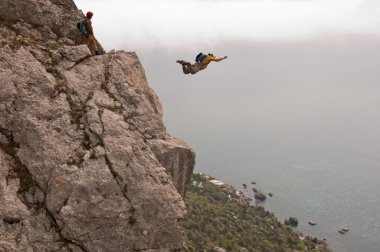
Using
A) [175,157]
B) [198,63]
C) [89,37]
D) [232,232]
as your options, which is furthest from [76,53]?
[232,232]

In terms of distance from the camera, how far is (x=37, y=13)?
21688 millimetres

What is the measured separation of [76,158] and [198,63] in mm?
16856

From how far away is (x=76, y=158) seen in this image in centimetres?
1677

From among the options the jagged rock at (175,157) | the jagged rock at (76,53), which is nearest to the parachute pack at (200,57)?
the jagged rock at (175,157)

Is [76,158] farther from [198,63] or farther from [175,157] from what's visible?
[198,63]

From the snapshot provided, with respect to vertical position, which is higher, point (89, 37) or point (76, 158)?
point (89, 37)

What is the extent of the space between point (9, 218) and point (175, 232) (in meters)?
7.12

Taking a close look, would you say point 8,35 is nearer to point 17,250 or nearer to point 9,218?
point 9,218

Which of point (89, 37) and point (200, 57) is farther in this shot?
point (200, 57)

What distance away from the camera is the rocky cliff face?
1588 centimetres

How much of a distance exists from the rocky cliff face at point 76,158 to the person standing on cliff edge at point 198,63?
34.6 ft

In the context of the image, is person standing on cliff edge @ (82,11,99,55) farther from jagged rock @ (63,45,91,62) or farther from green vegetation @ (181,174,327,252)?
green vegetation @ (181,174,327,252)

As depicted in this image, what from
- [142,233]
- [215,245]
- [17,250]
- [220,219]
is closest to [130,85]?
[142,233]

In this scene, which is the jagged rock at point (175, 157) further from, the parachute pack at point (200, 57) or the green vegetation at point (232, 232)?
the green vegetation at point (232, 232)
